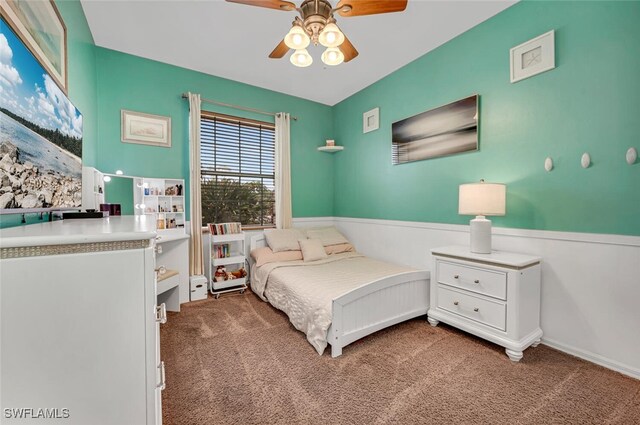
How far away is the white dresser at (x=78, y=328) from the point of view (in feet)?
2.32

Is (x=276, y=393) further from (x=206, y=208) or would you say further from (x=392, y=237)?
(x=206, y=208)

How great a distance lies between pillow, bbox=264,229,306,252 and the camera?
11.2 ft

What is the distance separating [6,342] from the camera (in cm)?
69

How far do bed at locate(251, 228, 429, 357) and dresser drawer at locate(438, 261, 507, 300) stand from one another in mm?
228

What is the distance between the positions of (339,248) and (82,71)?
10.6 feet

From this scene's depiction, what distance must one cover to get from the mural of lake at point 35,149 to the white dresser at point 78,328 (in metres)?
0.46

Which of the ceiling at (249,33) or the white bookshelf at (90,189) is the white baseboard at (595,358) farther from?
the white bookshelf at (90,189)

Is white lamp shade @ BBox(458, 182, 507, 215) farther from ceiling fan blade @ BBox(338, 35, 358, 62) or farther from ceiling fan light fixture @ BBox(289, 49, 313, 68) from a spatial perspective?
ceiling fan light fixture @ BBox(289, 49, 313, 68)

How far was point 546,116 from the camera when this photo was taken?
83.4 inches

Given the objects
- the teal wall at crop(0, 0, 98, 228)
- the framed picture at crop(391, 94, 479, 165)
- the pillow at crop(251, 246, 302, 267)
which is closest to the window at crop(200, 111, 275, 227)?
the pillow at crop(251, 246, 302, 267)

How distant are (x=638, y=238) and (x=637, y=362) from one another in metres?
0.82

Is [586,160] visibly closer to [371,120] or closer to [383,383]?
[383,383]

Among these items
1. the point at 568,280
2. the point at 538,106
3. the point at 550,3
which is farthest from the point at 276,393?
the point at 550,3

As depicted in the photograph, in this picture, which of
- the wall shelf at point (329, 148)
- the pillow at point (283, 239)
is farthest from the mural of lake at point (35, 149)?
the wall shelf at point (329, 148)
